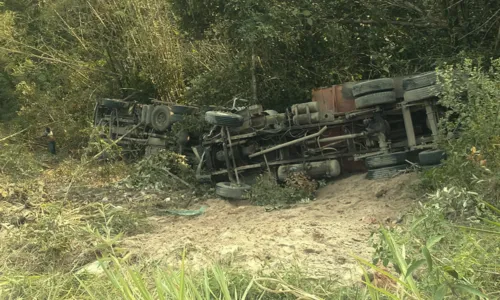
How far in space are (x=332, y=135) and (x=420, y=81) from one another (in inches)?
65.1

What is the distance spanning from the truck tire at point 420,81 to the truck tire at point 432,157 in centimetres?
85

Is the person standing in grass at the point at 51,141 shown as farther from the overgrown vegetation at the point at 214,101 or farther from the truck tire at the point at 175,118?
the truck tire at the point at 175,118

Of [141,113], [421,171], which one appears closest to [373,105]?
[421,171]

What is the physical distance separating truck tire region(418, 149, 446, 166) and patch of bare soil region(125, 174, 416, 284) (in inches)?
9.6

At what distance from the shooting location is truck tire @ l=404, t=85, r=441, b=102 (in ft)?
18.4

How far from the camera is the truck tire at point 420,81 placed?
5816 mm

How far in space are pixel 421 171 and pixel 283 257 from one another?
104 inches

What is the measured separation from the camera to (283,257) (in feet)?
12.3

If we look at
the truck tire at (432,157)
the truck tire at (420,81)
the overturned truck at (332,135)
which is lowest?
the truck tire at (432,157)

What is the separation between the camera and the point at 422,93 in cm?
581

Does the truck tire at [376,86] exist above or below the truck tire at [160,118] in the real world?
below

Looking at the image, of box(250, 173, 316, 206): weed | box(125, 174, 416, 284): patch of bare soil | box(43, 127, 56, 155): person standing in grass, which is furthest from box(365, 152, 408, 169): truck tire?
box(43, 127, 56, 155): person standing in grass

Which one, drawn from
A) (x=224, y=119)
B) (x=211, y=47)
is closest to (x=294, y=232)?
(x=224, y=119)

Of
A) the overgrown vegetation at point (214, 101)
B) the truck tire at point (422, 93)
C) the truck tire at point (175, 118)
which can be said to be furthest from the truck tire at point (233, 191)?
the truck tire at point (175, 118)
